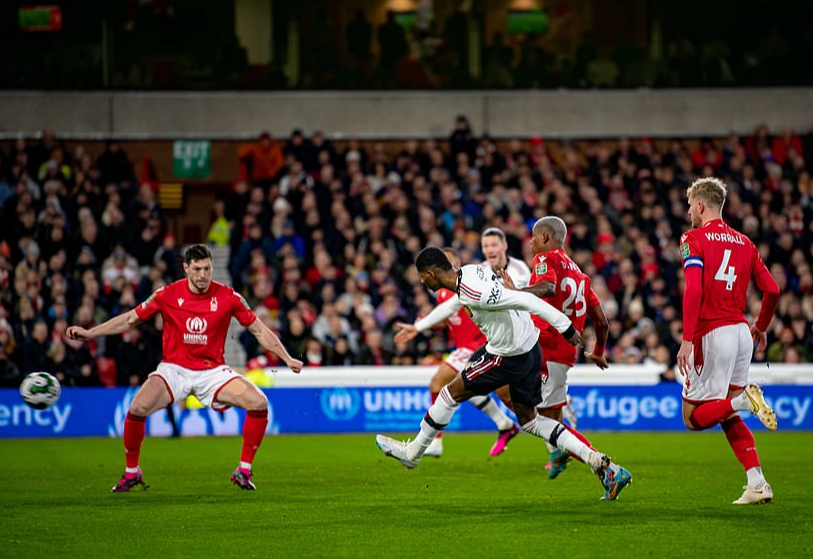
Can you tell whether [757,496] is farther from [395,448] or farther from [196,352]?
[196,352]

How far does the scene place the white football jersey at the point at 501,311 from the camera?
902cm

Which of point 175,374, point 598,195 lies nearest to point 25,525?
point 175,374

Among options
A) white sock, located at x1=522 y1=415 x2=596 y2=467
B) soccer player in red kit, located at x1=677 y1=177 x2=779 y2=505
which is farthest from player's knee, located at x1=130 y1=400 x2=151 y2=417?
soccer player in red kit, located at x1=677 y1=177 x2=779 y2=505

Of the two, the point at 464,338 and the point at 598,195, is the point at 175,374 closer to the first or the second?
the point at 464,338

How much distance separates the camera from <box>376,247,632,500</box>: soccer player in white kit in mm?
9102

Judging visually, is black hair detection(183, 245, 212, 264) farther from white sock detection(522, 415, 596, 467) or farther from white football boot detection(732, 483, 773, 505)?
white football boot detection(732, 483, 773, 505)

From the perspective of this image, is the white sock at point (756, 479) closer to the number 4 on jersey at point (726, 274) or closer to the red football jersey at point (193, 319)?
the number 4 on jersey at point (726, 274)

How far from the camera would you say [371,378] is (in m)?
18.4

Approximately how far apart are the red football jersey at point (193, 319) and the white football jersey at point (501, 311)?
7.79 ft

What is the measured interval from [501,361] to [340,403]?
896cm

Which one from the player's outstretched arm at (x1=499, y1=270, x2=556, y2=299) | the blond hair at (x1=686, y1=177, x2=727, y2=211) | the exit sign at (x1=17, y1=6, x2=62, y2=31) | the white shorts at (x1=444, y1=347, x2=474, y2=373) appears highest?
the exit sign at (x1=17, y1=6, x2=62, y2=31)

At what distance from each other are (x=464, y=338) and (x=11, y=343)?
→ 8.16m

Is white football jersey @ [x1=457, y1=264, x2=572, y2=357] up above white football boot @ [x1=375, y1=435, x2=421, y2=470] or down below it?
above

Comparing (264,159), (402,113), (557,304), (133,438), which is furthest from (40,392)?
(402,113)
